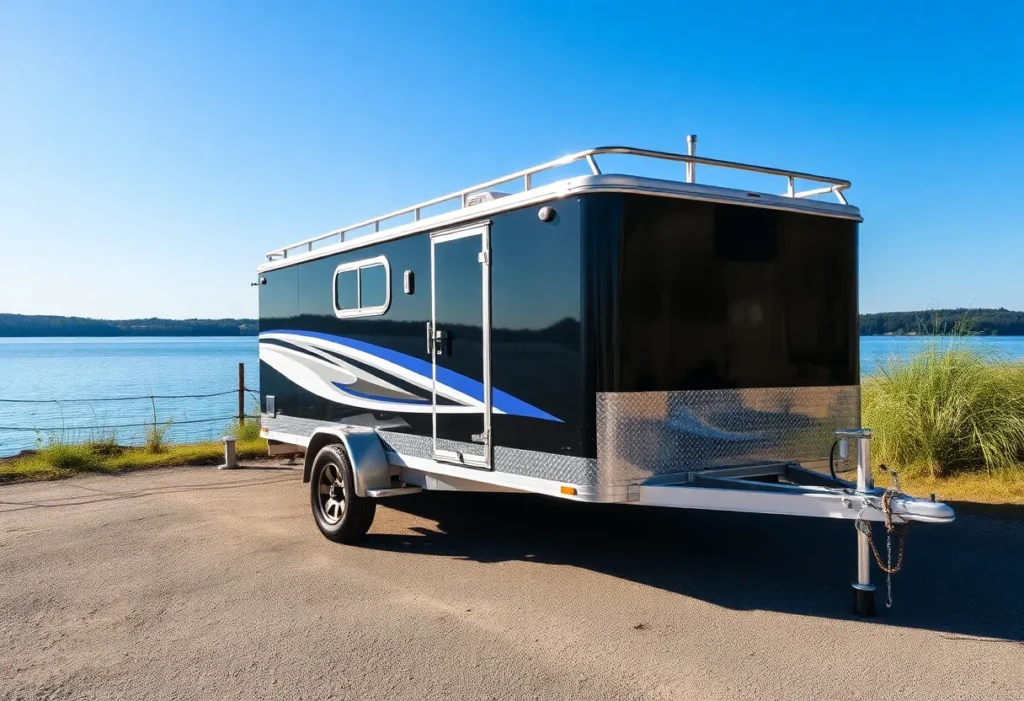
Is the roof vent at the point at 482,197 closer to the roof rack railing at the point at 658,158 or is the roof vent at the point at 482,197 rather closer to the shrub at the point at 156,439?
the roof rack railing at the point at 658,158

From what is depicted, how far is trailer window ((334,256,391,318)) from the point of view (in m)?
6.81

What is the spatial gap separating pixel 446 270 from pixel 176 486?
5432 millimetres

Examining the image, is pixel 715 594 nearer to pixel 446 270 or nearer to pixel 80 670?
pixel 446 270

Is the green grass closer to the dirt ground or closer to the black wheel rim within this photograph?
the dirt ground

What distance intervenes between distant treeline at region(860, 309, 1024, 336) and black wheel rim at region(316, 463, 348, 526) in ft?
20.0

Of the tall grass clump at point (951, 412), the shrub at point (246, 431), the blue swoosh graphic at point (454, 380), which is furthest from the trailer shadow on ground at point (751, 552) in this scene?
the shrub at point (246, 431)

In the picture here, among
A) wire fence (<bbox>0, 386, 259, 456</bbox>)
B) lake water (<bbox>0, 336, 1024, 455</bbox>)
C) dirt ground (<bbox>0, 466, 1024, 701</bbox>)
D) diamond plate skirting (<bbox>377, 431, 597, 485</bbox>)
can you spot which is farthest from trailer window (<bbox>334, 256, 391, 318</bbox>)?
wire fence (<bbox>0, 386, 259, 456</bbox>)

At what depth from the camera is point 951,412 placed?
8.68 m

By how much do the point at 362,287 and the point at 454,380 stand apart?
1.67m

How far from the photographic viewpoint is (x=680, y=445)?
5.08m

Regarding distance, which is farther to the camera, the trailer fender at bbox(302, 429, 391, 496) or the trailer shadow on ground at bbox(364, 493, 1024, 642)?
the trailer fender at bbox(302, 429, 391, 496)

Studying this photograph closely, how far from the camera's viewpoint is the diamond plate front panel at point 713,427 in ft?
15.9

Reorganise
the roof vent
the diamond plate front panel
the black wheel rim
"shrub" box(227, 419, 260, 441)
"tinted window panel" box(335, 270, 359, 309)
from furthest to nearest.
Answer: "shrub" box(227, 419, 260, 441)
"tinted window panel" box(335, 270, 359, 309)
the black wheel rim
the roof vent
the diamond plate front panel

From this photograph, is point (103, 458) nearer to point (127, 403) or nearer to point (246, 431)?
point (246, 431)
